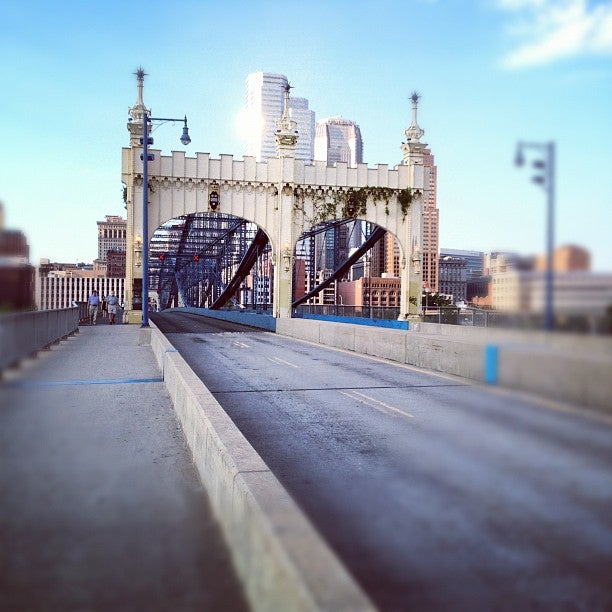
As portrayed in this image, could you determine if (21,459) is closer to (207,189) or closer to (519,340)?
(519,340)

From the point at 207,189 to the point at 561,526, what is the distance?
137 feet

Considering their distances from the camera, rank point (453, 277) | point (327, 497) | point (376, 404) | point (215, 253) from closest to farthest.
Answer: point (453, 277), point (327, 497), point (376, 404), point (215, 253)

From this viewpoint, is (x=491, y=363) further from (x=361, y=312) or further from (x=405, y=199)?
(x=405, y=199)

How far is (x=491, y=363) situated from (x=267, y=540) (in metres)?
1.42

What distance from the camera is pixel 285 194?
140 feet

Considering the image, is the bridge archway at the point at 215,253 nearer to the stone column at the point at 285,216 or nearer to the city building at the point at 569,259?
the stone column at the point at 285,216

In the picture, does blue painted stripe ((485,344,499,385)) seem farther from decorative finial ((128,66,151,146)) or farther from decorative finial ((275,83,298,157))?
decorative finial ((275,83,298,157))

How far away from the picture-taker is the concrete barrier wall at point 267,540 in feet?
6.75

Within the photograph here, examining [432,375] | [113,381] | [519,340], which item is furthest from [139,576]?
[432,375]

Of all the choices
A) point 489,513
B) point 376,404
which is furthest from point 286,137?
point 489,513

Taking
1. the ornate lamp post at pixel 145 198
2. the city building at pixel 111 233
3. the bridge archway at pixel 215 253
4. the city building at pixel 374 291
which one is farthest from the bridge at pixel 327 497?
the city building at pixel 374 291

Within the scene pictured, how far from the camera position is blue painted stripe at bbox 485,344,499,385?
1.52 meters

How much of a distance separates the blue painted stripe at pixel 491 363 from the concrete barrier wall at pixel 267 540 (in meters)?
0.79

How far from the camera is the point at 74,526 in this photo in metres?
3.71
